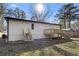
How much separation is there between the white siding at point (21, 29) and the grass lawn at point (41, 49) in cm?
18

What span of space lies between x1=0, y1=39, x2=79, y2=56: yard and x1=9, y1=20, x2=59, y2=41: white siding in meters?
0.16

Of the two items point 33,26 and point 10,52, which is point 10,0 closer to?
point 33,26

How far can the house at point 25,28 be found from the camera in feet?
17.7

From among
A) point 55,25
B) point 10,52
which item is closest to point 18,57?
point 10,52

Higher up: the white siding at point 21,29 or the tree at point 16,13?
the tree at point 16,13

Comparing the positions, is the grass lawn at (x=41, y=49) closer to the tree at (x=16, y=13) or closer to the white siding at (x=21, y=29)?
the white siding at (x=21, y=29)

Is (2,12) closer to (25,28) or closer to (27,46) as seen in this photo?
(25,28)

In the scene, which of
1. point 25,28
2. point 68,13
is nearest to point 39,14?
point 25,28

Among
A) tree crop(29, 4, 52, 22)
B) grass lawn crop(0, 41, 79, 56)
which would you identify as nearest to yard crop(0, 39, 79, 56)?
grass lawn crop(0, 41, 79, 56)

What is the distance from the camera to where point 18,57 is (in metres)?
5.38

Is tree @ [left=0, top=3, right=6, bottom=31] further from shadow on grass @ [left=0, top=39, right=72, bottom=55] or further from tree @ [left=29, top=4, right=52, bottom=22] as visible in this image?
tree @ [left=29, top=4, right=52, bottom=22]

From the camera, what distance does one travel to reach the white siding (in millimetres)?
5410

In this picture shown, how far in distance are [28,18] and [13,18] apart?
1.10 feet

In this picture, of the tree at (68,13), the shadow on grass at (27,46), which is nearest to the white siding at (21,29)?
the shadow on grass at (27,46)
